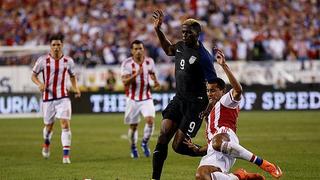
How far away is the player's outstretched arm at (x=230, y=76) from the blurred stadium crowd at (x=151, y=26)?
75.0ft

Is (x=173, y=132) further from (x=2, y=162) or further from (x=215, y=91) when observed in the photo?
(x=2, y=162)

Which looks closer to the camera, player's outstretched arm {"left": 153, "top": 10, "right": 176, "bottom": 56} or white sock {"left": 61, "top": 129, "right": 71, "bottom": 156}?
player's outstretched arm {"left": 153, "top": 10, "right": 176, "bottom": 56}

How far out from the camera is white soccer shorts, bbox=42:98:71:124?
17.1 m

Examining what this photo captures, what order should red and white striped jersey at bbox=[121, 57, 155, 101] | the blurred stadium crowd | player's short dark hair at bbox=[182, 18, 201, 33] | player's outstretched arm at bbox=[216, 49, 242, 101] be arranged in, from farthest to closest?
the blurred stadium crowd
red and white striped jersey at bbox=[121, 57, 155, 101]
player's short dark hair at bbox=[182, 18, 201, 33]
player's outstretched arm at bbox=[216, 49, 242, 101]

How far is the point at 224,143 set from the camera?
10945 mm

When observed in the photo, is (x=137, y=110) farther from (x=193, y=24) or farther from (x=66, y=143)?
(x=193, y=24)

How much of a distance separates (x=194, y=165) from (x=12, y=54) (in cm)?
1822

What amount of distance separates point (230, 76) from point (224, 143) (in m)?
0.89

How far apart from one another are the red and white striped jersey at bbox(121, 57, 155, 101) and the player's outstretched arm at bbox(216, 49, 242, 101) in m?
7.84

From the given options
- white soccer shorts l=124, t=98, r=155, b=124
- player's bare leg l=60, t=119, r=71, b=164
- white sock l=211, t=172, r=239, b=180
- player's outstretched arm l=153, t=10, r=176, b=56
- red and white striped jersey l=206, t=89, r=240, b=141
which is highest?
player's outstretched arm l=153, t=10, r=176, b=56

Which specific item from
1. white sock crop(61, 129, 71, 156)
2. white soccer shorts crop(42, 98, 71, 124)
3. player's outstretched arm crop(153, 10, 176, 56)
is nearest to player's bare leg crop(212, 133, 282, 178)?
player's outstretched arm crop(153, 10, 176, 56)

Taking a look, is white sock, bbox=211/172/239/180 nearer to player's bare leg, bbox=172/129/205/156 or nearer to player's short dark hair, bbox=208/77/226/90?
player's short dark hair, bbox=208/77/226/90

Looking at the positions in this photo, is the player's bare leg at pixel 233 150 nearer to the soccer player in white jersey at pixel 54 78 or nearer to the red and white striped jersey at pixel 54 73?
the soccer player in white jersey at pixel 54 78

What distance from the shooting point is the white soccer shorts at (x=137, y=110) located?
18.4m
